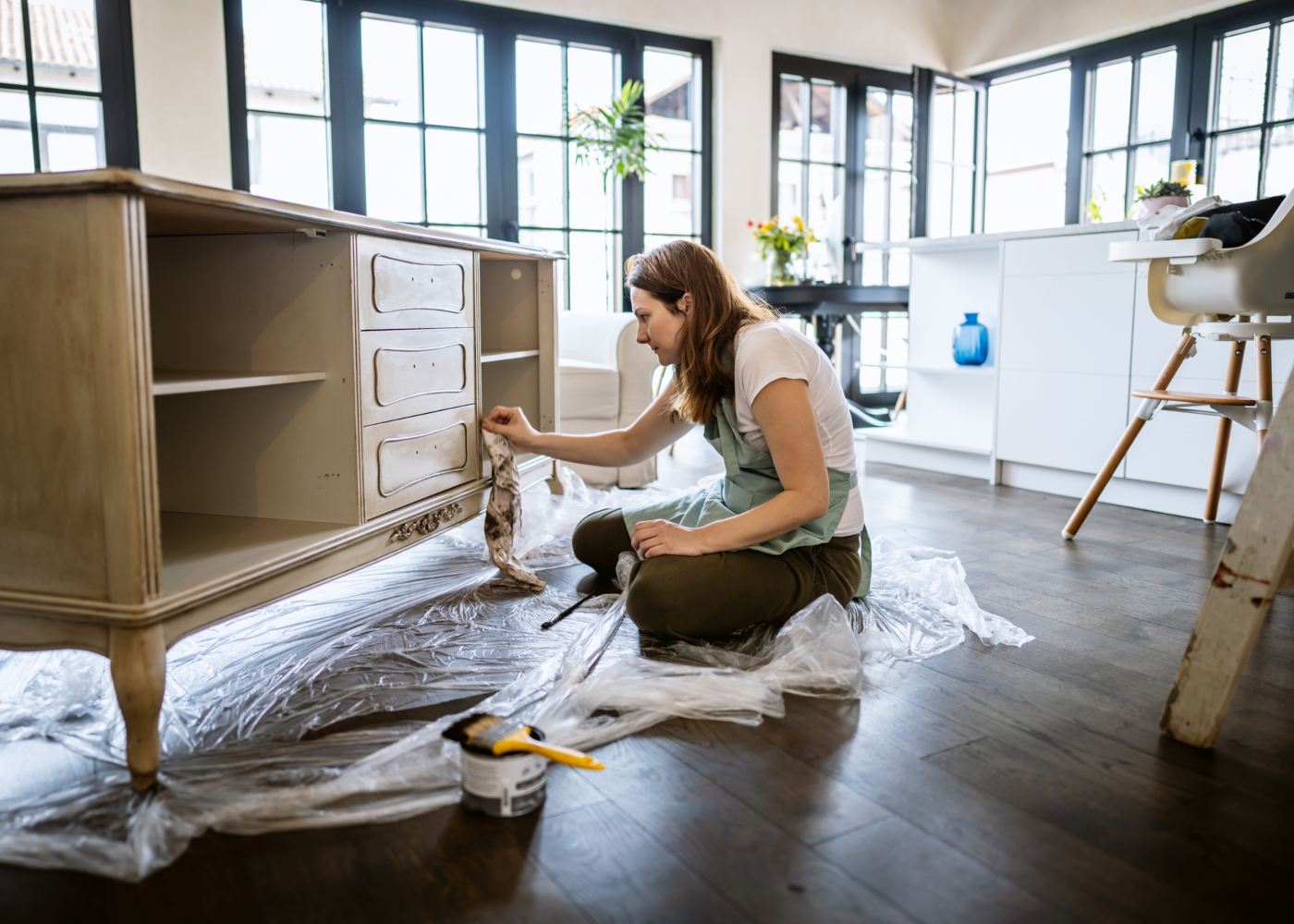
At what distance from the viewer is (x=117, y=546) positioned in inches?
46.6

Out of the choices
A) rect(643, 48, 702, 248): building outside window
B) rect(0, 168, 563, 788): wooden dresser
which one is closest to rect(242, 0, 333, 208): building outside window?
rect(643, 48, 702, 248): building outside window

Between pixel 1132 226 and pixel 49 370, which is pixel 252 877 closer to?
Result: pixel 49 370

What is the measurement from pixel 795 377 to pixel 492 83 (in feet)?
→ 12.0

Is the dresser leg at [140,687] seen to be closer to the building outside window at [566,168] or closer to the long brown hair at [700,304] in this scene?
the long brown hair at [700,304]

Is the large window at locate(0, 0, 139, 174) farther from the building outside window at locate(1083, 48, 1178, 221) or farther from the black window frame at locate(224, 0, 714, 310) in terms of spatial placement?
the building outside window at locate(1083, 48, 1178, 221)

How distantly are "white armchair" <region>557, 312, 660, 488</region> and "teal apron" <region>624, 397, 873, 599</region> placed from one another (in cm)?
137

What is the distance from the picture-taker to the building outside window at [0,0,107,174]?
3605 mm

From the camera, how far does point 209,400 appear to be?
177 centimetres

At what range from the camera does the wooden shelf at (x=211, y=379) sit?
1.30 metres

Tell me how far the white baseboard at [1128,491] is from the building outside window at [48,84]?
384cm

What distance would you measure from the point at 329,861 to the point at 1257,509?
1.31 m

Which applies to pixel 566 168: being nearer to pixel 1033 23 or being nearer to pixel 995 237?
pixel 995 237

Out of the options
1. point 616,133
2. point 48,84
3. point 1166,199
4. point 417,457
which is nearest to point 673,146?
point 616,133

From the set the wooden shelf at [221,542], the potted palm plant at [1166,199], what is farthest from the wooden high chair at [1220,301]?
the wooden shelf at [221,542]
